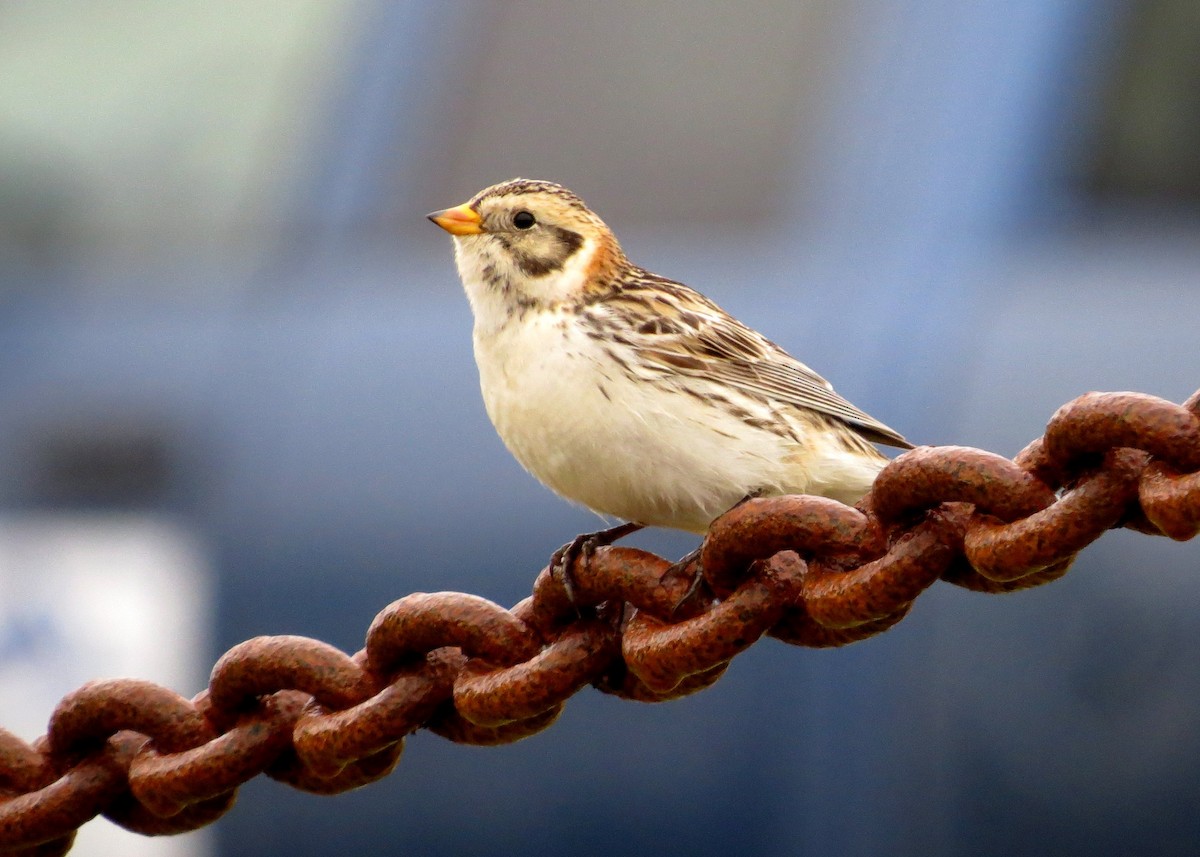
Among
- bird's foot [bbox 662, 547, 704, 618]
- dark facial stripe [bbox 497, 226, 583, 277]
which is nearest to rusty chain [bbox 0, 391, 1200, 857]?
bird's foot [bbox 662, 547, 704, 618]

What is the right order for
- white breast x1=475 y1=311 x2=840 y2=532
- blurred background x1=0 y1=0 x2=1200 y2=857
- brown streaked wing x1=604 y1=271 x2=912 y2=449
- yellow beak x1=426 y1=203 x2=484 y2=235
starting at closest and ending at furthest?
1. white breast x1=475 y1=311 x2=840 y2=532
2. brown streaked wing x1=604 y1=271 x2=912 y2=449
3. yellow beak x1=426 y1=203 x2=484 y2=235
4. blurred background x1=0 y1=0 x2=1200 y2=857

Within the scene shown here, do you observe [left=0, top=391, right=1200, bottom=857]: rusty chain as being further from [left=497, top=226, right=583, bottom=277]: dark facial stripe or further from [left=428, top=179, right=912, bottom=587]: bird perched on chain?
[left=497, top=226, right=583, bottom=277]: dark facial stripe

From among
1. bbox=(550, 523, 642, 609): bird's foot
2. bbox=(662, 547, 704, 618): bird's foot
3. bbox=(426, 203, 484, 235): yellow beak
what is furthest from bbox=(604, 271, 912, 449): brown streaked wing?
bbox=(662, 547, 704, 618): bird's foot

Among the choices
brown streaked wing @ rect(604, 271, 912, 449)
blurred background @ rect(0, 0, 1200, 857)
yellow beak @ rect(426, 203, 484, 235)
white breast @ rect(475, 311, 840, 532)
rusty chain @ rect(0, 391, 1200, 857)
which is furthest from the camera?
blurred background @ rect(0, 0, 1200, 857)

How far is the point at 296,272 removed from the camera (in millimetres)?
5703

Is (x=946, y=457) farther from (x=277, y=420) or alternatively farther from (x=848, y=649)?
(x=277, y=420)

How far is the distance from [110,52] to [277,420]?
6.11 feet

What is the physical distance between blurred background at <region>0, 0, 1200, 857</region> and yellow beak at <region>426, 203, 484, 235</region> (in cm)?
128

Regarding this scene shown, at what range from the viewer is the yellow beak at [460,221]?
12.5 ft

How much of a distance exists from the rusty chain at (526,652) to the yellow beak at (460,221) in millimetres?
1247

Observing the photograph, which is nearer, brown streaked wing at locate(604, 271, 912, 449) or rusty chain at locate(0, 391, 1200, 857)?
rusty chain at locate(0, 391, 1200, 857)

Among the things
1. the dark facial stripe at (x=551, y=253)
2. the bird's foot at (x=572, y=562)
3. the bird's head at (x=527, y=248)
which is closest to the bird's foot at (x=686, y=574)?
the bird's foot at (x=572, y=562)

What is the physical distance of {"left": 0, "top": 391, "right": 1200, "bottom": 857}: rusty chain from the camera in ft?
7.85

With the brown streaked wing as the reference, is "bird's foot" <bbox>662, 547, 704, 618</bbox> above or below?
below
